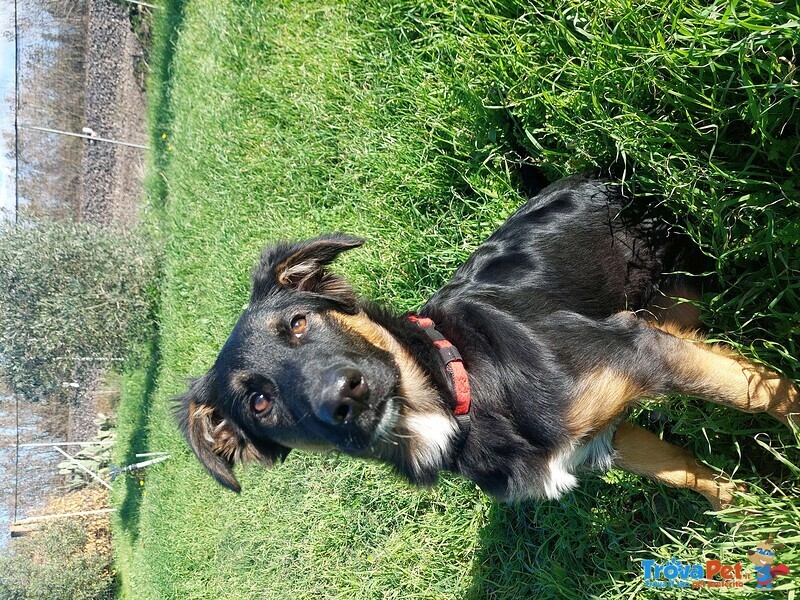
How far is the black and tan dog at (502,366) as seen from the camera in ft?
8.79

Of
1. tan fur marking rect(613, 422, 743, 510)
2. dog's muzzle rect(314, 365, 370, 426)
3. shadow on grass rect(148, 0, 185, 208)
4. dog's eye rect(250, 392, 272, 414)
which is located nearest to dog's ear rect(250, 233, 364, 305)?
dog's eye rect(250, 392, 272, 414)

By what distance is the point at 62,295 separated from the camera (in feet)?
36.1

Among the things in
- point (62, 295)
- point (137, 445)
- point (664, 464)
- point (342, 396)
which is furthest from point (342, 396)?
point (62, 295)

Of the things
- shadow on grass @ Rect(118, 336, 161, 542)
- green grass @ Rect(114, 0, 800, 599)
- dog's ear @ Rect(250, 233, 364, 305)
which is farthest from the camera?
shadow on grass @ Rect(118, 336, 161, 542)

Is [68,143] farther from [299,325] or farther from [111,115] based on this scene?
[299,325]

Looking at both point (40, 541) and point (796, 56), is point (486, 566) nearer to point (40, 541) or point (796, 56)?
point (796, 56)

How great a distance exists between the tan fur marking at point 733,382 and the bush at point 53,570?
1204cm

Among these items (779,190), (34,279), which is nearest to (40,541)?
(34,279)

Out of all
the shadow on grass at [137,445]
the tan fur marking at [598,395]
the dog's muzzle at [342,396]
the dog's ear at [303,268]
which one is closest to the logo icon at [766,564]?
the tan fur marking at [598,395]

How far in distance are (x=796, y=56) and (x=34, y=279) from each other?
11.9 metres

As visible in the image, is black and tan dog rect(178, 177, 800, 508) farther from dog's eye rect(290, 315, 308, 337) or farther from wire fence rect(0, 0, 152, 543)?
wire fence rect(0, 0, 152, 543)

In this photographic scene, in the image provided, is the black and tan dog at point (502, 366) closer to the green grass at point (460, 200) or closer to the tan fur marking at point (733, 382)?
the tan fur marking at point (733, 382)

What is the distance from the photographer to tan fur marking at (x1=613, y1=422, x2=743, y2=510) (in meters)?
2.99

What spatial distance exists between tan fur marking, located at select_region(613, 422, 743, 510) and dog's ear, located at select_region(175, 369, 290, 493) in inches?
72.0
